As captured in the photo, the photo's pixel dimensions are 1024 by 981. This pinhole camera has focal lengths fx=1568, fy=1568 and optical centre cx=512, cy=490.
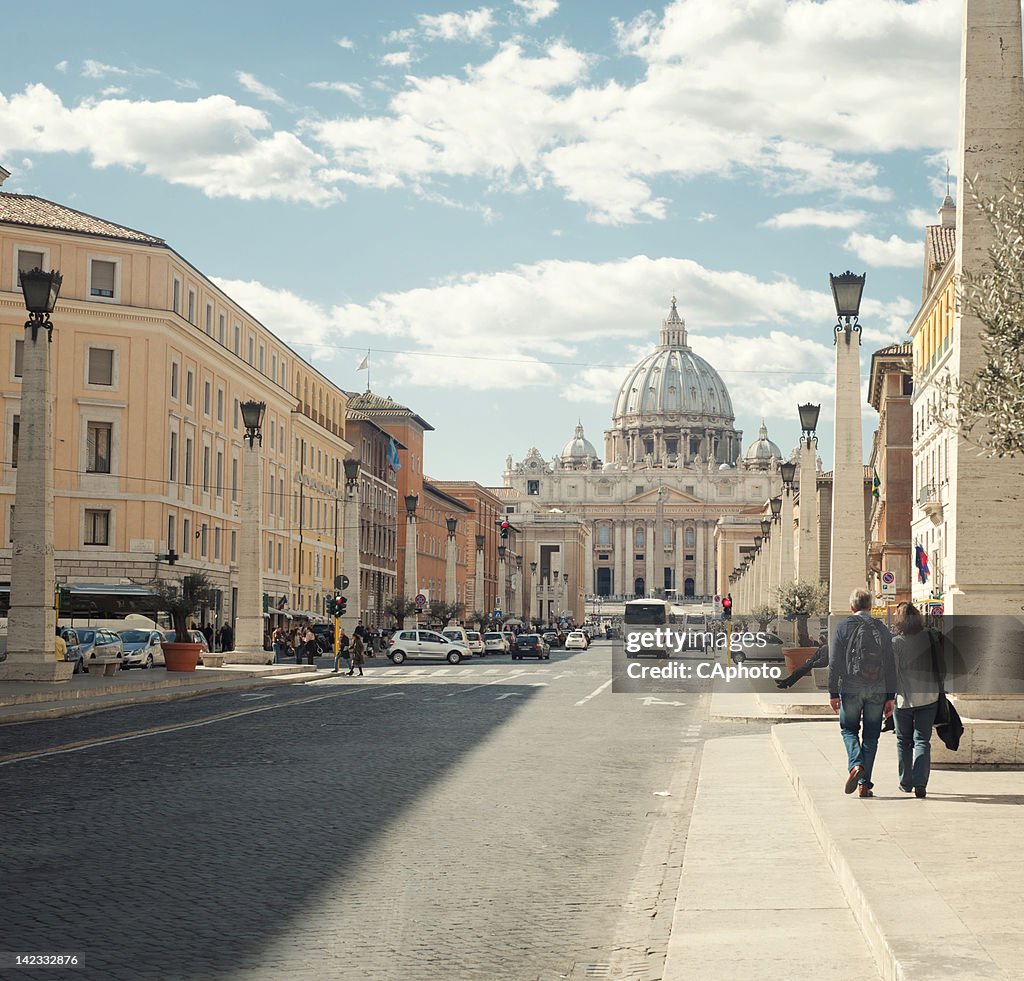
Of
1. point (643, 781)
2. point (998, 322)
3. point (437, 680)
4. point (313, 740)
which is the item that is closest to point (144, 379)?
point (437, 680)

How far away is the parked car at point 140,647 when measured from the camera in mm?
48719

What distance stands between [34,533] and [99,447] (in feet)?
96.8

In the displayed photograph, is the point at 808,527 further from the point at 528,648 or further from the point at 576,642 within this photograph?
the point at 576,642

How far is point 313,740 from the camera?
64.4 ft

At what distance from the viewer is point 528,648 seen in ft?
245

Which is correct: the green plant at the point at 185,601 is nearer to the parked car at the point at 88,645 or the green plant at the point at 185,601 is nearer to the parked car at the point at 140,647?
the parked car at the point at 140,647

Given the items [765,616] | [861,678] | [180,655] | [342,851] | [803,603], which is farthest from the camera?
[765,616]

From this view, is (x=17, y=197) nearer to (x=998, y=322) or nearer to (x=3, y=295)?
(x=3, y=295)

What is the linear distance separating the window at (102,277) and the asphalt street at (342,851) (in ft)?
134

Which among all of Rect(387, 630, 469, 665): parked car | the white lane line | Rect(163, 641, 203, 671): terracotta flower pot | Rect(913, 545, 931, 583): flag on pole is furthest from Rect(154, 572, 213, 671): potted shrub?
Rect(913, 545, 931, 583): flag on pole

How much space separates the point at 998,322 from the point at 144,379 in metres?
51.5

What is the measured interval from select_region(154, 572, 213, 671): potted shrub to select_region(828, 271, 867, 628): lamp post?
19062mm

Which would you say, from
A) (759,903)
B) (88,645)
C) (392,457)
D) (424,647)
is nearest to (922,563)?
(424,647)

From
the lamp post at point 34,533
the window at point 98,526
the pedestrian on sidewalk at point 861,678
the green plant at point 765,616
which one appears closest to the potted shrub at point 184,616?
the window at point 98,526
